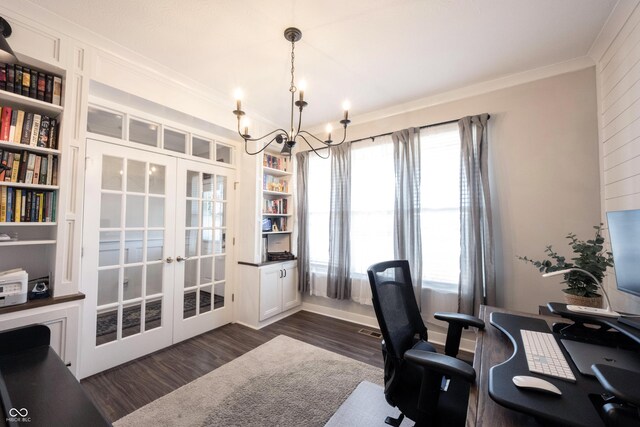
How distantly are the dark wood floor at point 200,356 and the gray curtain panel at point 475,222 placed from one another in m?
1.14

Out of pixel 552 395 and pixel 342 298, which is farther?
pixel 342 298

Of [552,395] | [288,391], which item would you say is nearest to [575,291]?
[552,395]

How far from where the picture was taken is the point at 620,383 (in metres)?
0.71

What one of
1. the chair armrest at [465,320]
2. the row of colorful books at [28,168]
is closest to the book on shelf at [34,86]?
the row of colorful books at [28,168]

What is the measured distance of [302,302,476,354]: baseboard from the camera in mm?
2773

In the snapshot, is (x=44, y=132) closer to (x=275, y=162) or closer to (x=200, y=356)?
(x=200, y=356)

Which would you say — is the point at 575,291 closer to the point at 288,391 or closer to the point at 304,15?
the point at 288,391

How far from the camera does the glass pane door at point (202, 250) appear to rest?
290cm

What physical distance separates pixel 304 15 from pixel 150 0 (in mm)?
999

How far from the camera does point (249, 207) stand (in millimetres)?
3365

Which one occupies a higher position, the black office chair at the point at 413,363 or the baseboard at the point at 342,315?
the black office chair at the point at 413,363

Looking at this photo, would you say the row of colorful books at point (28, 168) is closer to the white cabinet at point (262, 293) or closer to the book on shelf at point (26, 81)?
the book on shelf at point (26, 81)

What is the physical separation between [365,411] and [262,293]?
182cm

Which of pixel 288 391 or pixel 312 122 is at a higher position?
pixel 312 122
